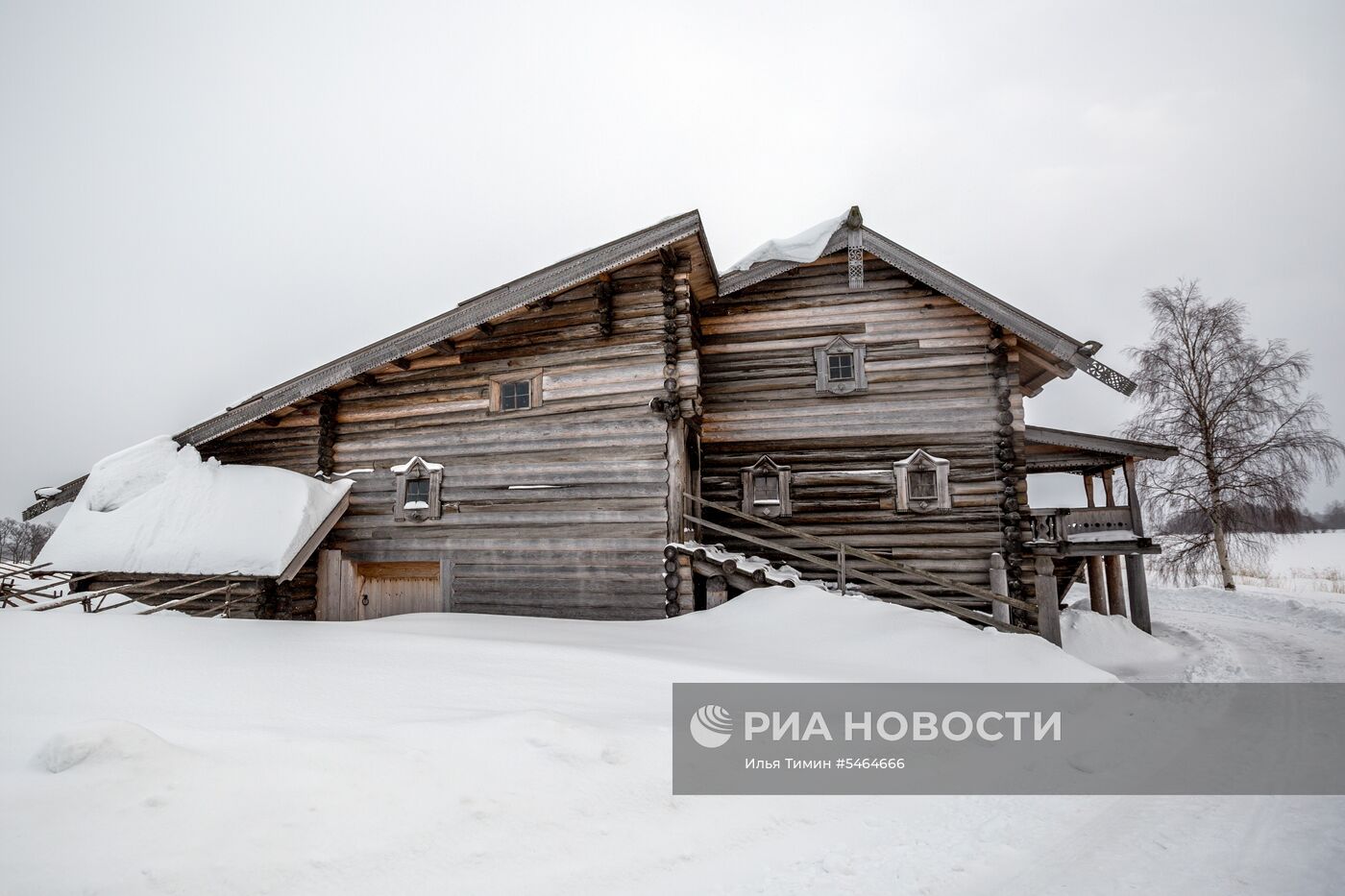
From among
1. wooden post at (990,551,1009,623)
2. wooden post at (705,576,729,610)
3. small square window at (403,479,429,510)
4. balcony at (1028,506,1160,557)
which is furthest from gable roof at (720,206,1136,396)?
small square window at (403,479,429,510)

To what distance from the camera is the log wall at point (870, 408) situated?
11.9 m

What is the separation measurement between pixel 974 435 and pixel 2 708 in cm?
1300

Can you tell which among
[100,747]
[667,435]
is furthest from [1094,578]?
[100,747]

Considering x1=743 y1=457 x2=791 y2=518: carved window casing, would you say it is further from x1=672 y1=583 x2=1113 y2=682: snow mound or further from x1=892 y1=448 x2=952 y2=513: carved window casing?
x1=672 y1=583 x2=1113 y2=682: snow mound

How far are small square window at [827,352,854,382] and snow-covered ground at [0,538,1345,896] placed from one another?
7.92m

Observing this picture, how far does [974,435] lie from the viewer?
12.0 meters

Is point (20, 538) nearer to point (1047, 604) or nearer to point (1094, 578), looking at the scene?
point (1047, 604)

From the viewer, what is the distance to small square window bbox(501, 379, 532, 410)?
463 inches

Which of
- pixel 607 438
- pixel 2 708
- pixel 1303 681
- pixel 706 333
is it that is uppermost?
pixel 706 333

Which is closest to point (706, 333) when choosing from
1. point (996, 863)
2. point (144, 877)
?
point (996, 863)

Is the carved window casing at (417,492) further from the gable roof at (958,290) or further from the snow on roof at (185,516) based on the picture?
the gable roof at (958,290)

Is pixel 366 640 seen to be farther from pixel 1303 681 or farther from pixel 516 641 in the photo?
pixel 1303 681

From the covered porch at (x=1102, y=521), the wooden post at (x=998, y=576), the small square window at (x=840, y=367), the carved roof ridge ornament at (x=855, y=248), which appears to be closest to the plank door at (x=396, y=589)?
the small square window at (x=840, y=367)

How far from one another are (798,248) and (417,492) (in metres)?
9.05
